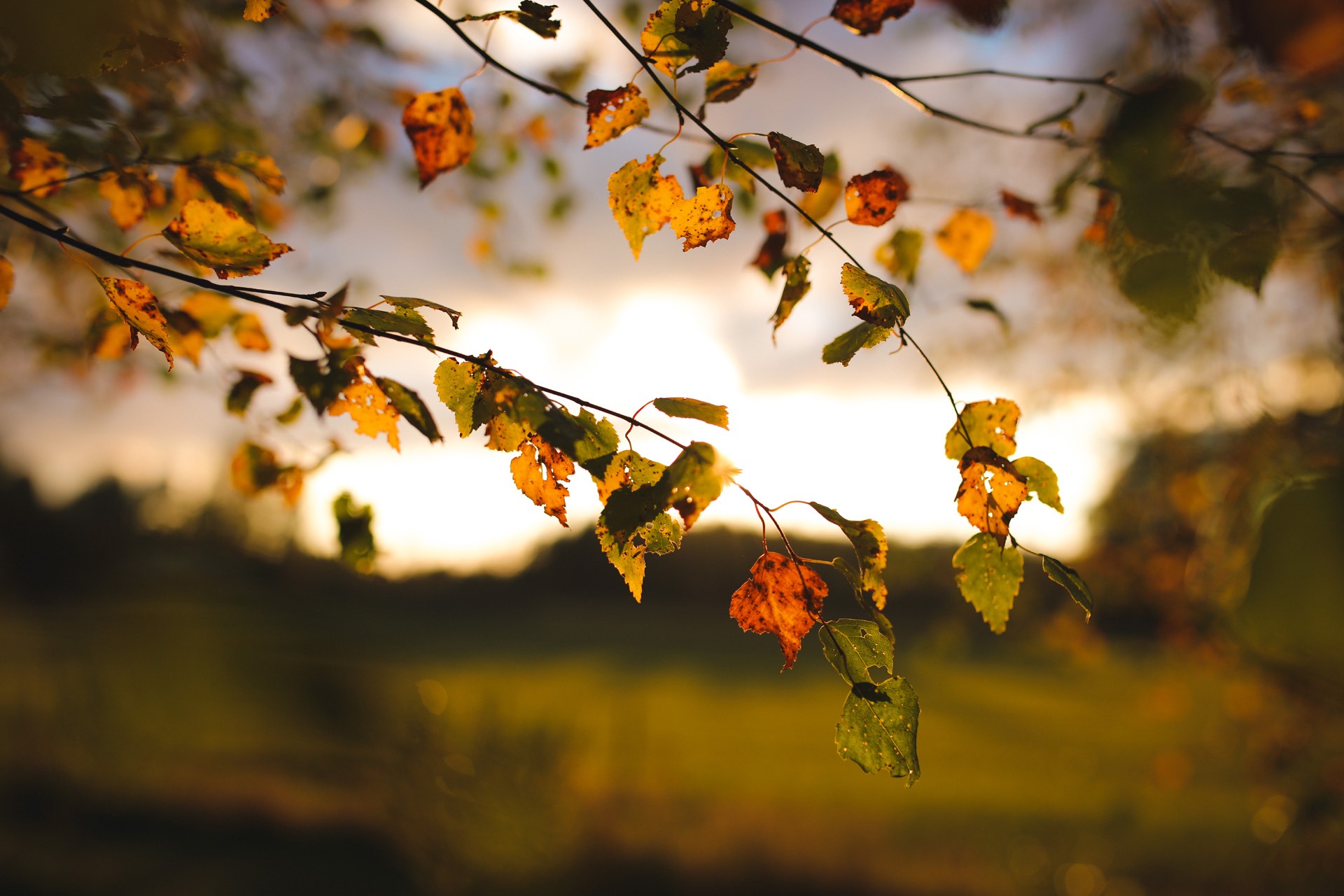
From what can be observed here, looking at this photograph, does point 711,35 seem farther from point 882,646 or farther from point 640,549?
point 882,646

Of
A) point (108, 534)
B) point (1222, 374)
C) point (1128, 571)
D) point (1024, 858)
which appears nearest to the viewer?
point (1222, 374)

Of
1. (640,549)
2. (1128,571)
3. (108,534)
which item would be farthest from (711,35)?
(108,534)

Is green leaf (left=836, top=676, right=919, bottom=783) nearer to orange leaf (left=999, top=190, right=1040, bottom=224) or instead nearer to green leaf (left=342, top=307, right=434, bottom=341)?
green leaf (left=342, top=307, right=434, bottom=341)

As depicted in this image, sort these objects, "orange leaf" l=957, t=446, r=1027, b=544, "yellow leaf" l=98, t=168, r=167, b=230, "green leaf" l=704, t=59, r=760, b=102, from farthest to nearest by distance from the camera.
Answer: "yellow leaf" l=98, t=168, r=167, b=230
"green leaf" l=704, t=59, r=760, b=102
"orange leaf" l=957, t=446, r=1027, b=544

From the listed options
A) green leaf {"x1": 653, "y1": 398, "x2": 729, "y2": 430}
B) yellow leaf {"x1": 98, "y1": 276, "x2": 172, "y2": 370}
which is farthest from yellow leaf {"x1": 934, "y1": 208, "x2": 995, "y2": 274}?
yellow leaf {"x1": 98, "y1": 276, "x2": 172, "y2": 370}

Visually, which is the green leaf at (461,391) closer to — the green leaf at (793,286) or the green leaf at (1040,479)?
the green leaf at (793,286)

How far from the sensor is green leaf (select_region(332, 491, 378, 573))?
1146mm

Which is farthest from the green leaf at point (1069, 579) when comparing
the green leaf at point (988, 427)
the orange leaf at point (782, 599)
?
the orange leaf at point (782, 599)

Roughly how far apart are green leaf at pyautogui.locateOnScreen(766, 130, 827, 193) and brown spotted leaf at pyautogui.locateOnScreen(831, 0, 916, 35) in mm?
177

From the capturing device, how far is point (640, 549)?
0.80 metres

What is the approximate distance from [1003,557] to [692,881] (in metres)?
6.01

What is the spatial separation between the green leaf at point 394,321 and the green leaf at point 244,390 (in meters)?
0.62

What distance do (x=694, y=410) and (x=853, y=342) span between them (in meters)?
0.22

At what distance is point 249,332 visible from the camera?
4.41 feet
